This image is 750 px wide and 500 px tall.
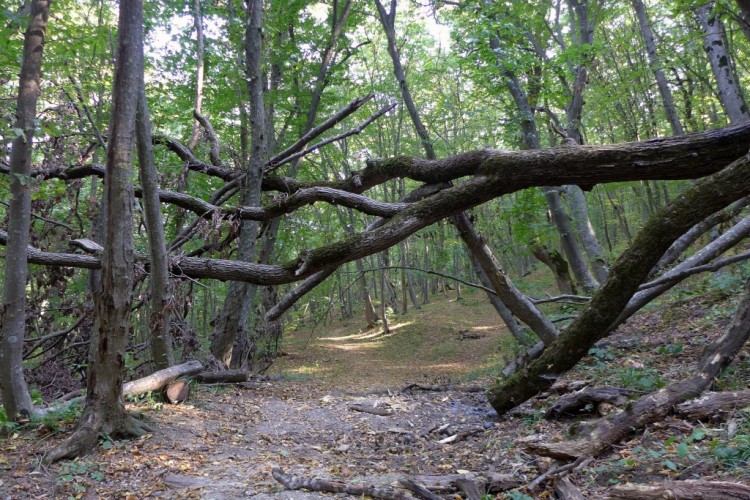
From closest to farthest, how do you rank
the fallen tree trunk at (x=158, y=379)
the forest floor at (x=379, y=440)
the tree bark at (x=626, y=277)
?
the forest floor at (x=379, y=440) → the tree bark at (x=626, y=277) → the fallen tree trunk at (x=158, y=379)

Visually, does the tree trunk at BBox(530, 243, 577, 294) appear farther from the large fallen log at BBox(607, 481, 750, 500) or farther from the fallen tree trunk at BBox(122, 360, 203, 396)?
the large fallen log at BBox(607, 481, 750, 500)

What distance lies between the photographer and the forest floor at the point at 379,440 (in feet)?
9.91

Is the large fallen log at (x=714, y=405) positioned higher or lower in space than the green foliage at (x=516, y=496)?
higher

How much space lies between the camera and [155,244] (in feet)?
19.1

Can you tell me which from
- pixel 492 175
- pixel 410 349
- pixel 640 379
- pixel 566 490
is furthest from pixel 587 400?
pixel 410 349

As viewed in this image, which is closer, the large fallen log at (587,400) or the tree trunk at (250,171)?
the large fallen log at (587,400)

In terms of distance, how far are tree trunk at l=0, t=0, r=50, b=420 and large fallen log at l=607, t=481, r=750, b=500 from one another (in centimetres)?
561

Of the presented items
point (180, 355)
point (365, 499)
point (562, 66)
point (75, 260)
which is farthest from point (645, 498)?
point (562, 66)

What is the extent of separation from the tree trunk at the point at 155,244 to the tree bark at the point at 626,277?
14.3ft

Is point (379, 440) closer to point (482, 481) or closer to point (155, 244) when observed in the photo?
point (482, 481)

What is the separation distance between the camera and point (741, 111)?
27.6 feet

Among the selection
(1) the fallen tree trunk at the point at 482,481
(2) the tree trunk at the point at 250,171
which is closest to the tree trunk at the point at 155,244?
(2) the tree trunk at the point at 250,171

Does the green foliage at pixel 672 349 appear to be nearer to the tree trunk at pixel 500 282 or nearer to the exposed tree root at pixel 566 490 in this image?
the tree trunk at pixel 500 282

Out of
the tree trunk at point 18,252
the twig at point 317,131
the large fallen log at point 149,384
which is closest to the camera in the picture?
the tree trunk at point 18,252
